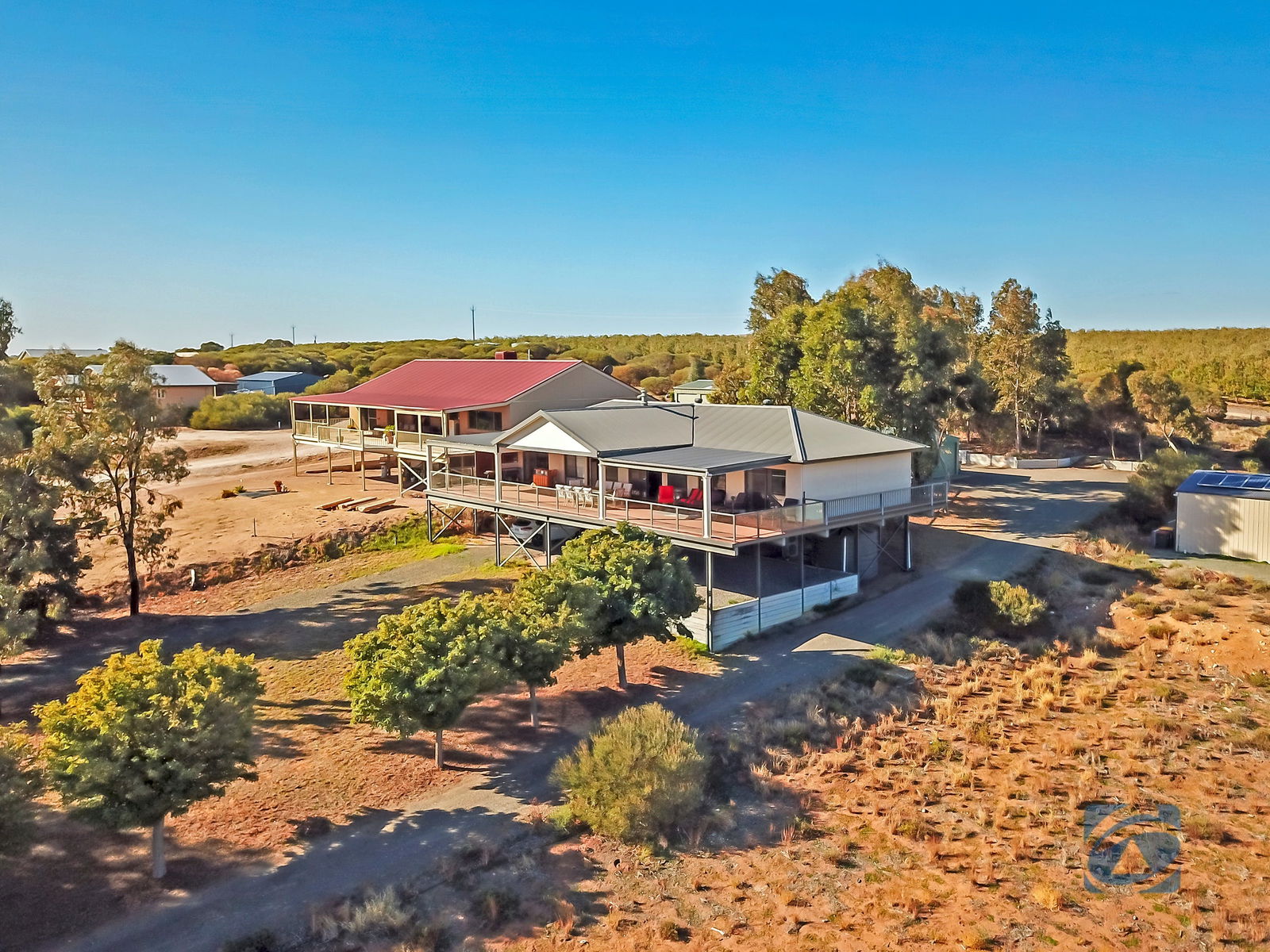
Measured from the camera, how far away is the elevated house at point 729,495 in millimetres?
24094

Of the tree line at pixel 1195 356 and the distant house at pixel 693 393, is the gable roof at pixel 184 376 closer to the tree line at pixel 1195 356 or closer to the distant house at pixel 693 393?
the distant house at pixel 693 393

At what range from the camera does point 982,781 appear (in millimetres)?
16547

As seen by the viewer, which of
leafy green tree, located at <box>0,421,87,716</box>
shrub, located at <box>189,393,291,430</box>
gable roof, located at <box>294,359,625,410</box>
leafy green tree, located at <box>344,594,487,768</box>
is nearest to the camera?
leafy green tree, located at <box>344,594,487,768</box>

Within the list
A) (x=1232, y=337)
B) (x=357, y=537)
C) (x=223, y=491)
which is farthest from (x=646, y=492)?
(x=1232, y=337)

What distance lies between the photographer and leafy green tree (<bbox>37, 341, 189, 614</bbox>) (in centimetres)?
2361

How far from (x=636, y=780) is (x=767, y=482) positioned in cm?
1401

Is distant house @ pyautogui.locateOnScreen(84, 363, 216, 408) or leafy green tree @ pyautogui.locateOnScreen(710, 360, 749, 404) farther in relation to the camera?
distant house @ pyautogui.locateOnScreen(84, 363, 216, 408)

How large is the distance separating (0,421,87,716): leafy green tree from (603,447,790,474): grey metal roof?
49.9 ft

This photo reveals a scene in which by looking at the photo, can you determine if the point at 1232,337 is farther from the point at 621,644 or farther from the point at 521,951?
the point at 521,951

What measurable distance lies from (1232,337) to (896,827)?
354 ft

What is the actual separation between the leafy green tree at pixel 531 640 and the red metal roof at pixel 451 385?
810 inches

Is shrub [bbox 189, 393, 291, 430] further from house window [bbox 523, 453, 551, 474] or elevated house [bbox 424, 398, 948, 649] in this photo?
elevated house [bbox 424, 398, 948, 649]

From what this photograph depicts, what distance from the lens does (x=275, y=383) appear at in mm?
74000

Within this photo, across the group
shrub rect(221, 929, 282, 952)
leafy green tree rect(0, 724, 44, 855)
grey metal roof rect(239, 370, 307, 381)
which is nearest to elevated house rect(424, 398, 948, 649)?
shrub rect(221, 929, 282, 952)
